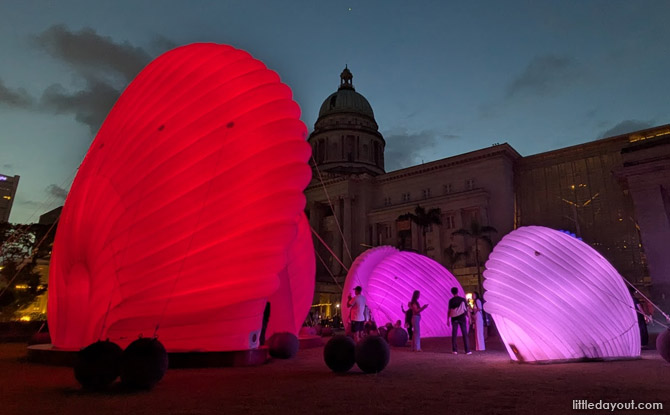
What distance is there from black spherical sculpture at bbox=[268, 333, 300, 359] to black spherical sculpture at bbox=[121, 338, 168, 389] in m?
4.18

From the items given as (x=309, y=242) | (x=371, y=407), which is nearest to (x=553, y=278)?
(x=371, y=407)

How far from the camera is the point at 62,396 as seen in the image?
5.02 m

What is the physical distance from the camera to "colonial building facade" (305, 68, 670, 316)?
2998 cm

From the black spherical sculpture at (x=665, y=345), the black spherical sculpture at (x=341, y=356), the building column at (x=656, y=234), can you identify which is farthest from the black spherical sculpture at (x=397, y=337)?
the building column at (x=656, y=234)

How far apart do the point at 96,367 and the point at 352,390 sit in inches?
135

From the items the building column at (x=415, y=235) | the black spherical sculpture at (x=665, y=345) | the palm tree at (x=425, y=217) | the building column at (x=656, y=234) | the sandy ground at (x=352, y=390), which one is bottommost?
the sandy ground at (x=352, y=390)

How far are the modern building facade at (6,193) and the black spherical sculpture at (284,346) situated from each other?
8281 cm

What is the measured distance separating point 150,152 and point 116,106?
262 cm

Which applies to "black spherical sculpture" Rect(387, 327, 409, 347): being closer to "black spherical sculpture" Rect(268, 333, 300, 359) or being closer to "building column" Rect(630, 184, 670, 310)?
"black spherical sculpture" Rect(268, 333, 300, 359)

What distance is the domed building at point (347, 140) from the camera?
Answer: 2662 inches

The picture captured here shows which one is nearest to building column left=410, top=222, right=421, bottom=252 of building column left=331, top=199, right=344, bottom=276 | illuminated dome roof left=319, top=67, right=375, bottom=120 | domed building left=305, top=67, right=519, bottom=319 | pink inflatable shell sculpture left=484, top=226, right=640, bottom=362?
domed building left=305, top=67, right=519, bottom=319

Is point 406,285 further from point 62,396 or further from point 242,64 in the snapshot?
point 62,396

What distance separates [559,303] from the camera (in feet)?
27.2

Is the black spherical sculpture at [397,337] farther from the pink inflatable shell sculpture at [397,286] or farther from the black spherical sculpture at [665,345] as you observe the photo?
the black spherical sculpture at [665,345]
